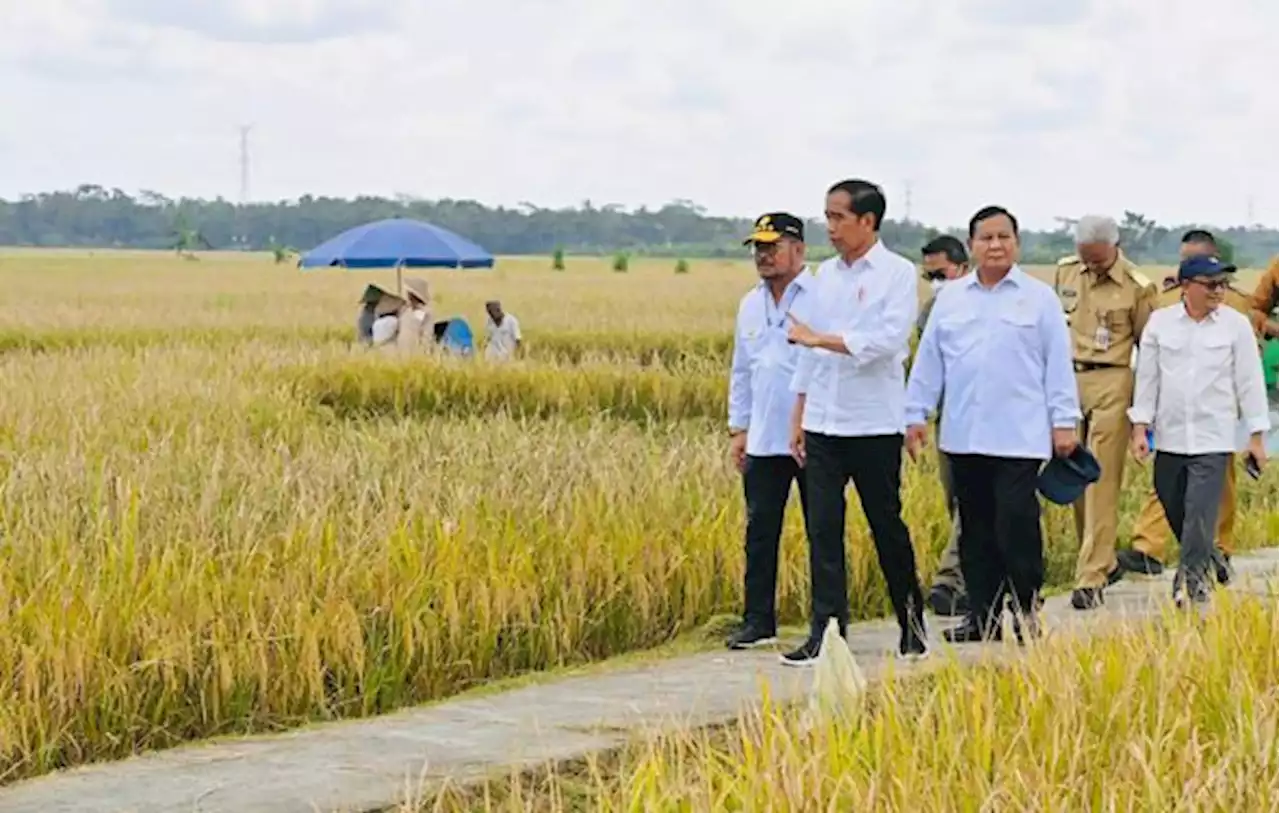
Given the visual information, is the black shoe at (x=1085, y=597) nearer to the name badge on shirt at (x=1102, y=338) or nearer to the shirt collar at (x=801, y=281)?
the name badge on shirt at (x=1102, y=338)

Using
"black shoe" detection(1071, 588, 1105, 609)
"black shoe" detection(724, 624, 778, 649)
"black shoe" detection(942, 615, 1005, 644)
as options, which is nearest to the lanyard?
"black shoe" detection(724, 624, 778, 649)

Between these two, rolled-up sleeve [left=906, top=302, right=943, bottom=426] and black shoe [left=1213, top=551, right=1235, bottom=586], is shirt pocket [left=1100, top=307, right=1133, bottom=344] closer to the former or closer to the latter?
black shoe [left=1213, top=551, right=1235, bottom=586]

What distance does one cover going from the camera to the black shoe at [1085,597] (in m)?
7.48

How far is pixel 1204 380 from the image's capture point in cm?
740

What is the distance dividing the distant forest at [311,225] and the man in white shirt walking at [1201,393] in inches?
3219

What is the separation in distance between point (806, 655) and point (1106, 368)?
7.84 feet

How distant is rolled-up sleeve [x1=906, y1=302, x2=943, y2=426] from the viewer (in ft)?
22.0

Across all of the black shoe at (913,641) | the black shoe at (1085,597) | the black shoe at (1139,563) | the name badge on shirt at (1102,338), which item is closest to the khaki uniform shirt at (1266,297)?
the black shoe at (1139,563)

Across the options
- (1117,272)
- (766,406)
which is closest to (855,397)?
(766,406)

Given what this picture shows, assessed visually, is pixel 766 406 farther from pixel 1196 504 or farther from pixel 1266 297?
pixel 1266 297

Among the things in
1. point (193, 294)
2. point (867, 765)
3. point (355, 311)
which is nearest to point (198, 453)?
point (867, 765)

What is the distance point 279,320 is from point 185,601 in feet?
57.7

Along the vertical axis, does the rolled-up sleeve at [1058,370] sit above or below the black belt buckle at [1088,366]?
above

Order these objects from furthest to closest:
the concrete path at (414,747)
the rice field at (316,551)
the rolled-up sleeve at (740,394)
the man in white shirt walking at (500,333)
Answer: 1. the man in white shirt walking at (500,333)
2. the rolled-up sleeve at (740,394)
3. the rice field at (316,551)
4. the concrete path at (414,747)
